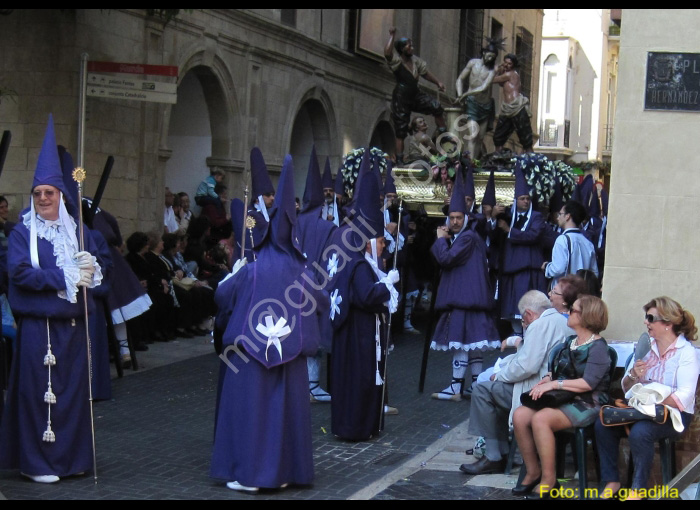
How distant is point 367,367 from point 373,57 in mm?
16446

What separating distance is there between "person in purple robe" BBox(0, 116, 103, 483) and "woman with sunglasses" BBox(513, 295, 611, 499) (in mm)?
2735

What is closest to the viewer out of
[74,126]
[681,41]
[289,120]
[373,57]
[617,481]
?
[617,481]

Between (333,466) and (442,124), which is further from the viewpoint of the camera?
(442,124)

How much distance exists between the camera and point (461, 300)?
419 inches

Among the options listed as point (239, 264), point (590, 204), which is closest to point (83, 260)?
point (239, 264)

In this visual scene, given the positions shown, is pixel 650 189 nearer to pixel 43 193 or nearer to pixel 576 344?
pixel 576 344

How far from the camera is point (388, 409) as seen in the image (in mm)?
10039

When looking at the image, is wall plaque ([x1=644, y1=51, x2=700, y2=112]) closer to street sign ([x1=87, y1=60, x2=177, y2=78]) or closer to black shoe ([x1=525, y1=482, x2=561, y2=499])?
black shoe ([x1=525, y1=482, x2=561, y2=499])

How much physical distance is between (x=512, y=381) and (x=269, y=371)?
5.50 feet

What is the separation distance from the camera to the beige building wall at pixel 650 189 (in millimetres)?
7664

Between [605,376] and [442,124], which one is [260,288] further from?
[442,124]

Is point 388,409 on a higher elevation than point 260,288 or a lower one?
lower

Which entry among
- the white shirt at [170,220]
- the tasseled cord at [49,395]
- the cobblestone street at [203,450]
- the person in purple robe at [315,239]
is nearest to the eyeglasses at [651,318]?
the cobblestone street at [203,450]

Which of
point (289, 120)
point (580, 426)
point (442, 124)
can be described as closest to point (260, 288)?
point (580, 426)
